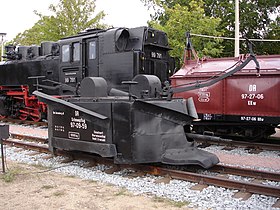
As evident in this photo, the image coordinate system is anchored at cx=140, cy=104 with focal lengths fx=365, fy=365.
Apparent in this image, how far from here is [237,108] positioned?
9.41 m

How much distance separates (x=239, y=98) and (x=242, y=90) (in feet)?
0.73

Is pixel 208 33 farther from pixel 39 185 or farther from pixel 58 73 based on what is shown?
pixel 39 185

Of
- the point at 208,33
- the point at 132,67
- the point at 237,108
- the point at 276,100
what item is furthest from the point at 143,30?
the point at 208,33

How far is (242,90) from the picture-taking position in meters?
9.31

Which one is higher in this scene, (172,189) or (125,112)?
(125,112)

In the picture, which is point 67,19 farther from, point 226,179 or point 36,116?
point 226,179

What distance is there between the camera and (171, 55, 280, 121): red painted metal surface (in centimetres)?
889

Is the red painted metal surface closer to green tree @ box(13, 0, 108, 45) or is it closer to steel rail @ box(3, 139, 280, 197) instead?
steel rail @ box(3, 139, 280, 197)

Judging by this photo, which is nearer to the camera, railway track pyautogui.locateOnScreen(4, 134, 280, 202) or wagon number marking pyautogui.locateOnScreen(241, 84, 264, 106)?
railway track pyautogui.locateOnScreen(4, 134, 280, 202)

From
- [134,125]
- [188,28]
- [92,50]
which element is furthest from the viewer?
[188,28]

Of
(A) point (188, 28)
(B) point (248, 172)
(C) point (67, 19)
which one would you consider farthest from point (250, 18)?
(B) point (248, 172)

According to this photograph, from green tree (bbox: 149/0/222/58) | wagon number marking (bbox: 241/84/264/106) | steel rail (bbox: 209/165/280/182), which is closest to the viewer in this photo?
steel rail (bbox: 209/165/280/182)

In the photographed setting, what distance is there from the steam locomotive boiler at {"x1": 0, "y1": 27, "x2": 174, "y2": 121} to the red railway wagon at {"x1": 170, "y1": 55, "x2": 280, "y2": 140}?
113cm

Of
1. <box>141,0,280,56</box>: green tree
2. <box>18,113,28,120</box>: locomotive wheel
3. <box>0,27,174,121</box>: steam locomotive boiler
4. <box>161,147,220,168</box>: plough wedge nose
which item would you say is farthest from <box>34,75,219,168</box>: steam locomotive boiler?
<box>141,0,280,56</box>: green tree
